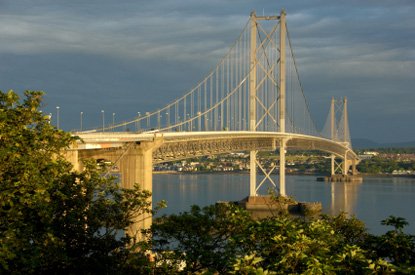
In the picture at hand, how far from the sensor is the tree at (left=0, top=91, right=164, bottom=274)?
968 centimetres

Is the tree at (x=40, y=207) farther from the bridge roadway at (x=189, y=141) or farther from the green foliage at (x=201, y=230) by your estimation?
the bridge roadway at (x=189, y=141)

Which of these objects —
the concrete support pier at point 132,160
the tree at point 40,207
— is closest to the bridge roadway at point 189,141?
the concrete support pier at point 132,160

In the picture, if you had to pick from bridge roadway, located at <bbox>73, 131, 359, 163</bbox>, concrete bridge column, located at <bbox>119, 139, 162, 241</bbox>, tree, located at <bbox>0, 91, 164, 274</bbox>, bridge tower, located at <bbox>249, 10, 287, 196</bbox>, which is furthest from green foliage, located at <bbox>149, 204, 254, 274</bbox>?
bridge tower, located at <bbox>249, 10, 287, 196</bbox>

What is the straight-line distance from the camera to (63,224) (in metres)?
12.1

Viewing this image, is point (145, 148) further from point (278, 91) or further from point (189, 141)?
point (278, 91)

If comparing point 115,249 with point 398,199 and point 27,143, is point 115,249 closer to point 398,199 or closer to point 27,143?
point 27,143

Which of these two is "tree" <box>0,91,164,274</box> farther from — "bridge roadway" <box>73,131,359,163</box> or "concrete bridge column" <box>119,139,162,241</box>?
"concrete bridge column" <box>119,139,162,241</box>

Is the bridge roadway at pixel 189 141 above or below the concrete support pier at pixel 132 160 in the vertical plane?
above

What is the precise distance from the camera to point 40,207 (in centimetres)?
1051

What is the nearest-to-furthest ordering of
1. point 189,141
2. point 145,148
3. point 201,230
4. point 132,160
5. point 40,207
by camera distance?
point 40,207 → point 201,230 → point 132,160 → point 145,148 → point 189,141

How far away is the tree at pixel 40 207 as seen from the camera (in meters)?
9.68

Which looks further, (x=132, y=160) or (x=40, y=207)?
(x=132, y=160)

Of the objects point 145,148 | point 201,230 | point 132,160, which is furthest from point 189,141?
point 201,230

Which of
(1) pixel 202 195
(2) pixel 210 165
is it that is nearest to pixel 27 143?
(1) pixel 202 195
